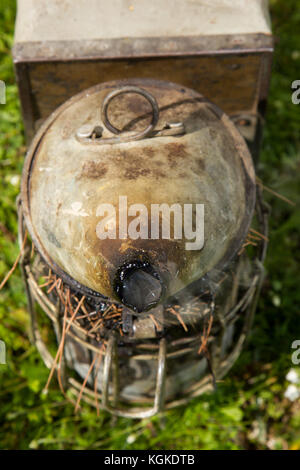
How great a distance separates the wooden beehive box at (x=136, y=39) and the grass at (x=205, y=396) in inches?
35.9

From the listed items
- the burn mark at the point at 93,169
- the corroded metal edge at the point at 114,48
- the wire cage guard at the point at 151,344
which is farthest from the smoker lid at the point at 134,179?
the corroded metal edge at the point at 114,48

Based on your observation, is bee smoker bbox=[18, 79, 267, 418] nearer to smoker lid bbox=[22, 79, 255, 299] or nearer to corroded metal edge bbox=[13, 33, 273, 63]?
smoker lid bbox=[22, 79, 255, 299]

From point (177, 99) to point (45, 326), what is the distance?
4.54 ft

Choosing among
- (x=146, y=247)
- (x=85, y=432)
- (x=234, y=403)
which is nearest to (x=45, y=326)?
(x=85, y=432)

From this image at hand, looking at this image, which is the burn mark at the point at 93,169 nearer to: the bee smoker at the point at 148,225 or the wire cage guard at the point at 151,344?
the bee smoker at the point at 148,225

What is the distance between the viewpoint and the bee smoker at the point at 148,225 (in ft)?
5.19

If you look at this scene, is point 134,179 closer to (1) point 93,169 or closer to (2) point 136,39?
(1) point 93,169

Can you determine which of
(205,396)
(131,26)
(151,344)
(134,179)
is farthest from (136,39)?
(205,396)

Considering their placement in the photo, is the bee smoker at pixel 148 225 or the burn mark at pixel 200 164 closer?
the bee smoker at pixel 148 225

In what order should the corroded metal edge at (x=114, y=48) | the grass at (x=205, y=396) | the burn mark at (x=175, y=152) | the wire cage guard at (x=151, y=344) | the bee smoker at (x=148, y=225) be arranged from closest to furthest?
the bee smoker at (x=148, y=225) → the burn mark at (x=175, y=152) → the wire cage guard at (x=151, y=344) → the corroded metal edge at (x=114, y=48) → the grass at (x=205, y=396)

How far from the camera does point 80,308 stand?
6.34 feet

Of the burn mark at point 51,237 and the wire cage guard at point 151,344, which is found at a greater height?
the burn mark at point 51,237

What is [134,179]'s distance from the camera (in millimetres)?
1622
